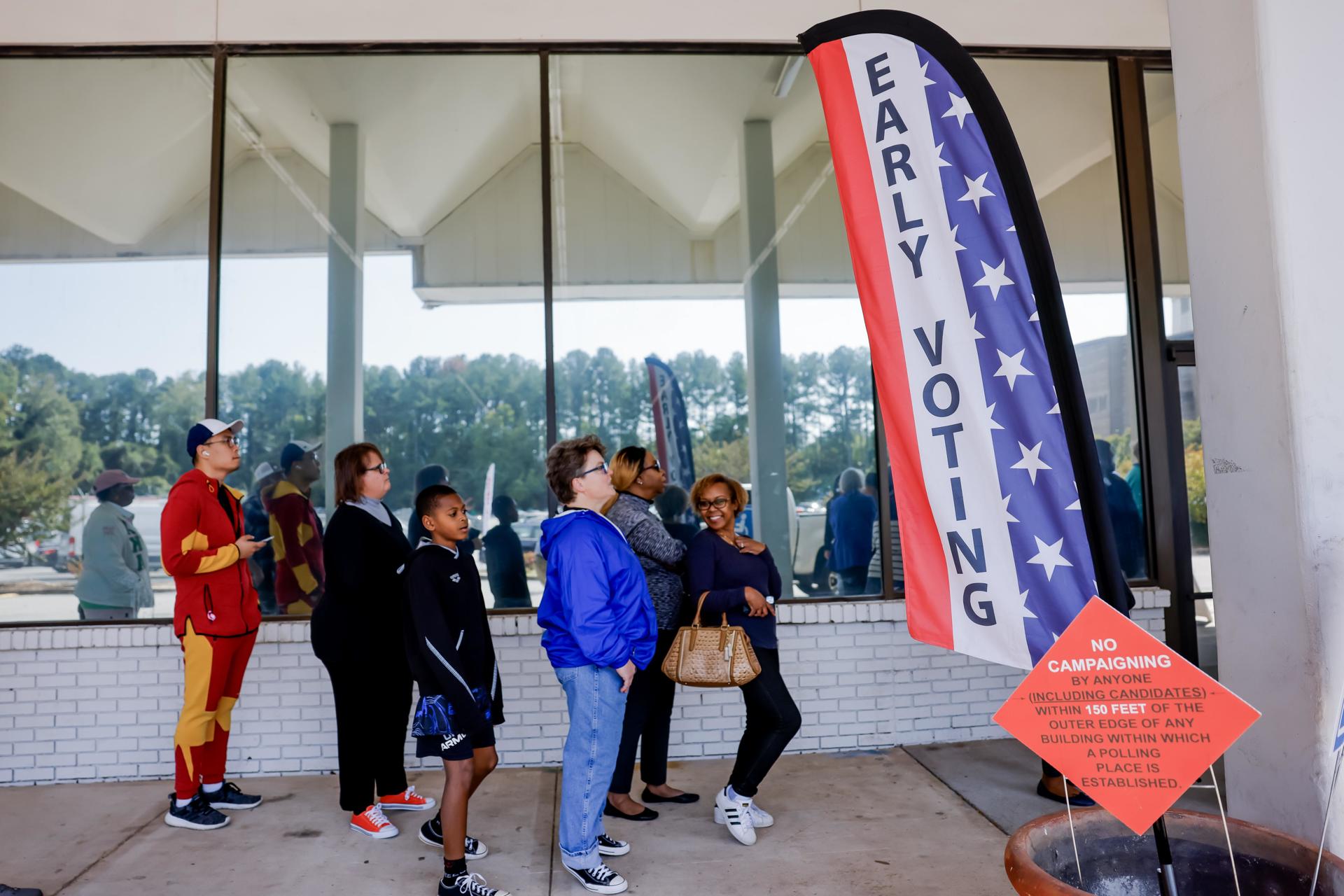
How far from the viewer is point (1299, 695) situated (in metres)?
2.39

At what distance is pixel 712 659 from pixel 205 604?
2176 millimetres

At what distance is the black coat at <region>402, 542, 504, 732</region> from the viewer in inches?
122

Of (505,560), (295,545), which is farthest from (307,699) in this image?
(505,560)

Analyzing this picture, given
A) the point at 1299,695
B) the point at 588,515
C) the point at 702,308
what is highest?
the point at 702,308

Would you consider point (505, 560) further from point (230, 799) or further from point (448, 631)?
point (448, 631)

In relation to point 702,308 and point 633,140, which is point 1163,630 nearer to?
point 702,308

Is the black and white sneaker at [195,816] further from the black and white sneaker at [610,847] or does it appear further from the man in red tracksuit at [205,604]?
the black and white sneaker at [610,847]

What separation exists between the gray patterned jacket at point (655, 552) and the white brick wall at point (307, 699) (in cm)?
111

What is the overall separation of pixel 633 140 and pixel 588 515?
9.90 feet

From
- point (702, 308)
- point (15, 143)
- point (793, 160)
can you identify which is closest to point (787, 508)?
point (702, 308)

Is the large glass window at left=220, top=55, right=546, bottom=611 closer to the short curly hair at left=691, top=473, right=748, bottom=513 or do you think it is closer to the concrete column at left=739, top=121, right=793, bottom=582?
the concrete column at left=739, top=121, right=793, bottom=582

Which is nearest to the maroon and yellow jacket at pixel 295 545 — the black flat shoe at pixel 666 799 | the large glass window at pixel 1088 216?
the black flat shoe at pixel 666 799

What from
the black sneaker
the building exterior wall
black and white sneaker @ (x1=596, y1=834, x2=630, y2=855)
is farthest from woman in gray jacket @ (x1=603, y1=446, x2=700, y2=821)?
the building exterior wall

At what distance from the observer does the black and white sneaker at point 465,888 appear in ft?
10.2
